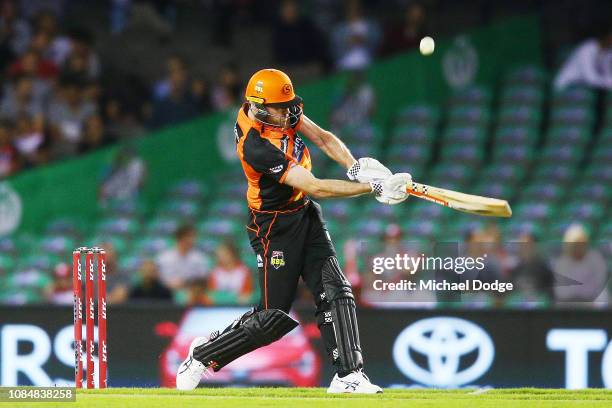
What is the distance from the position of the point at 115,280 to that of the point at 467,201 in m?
5.82

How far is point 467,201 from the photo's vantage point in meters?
7.98

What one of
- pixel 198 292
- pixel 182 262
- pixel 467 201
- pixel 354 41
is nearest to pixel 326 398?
pixel 467 201

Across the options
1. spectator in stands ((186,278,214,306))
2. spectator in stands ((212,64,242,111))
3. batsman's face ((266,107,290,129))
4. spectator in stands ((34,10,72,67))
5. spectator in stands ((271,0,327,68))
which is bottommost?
batsman's face ((266,107,290,129))

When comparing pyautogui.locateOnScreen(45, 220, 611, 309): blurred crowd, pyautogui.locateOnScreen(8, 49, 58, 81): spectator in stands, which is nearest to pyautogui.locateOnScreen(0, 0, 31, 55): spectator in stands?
pyautogui.locateOnScreen(8, 49, 58, 81): spectator in stands

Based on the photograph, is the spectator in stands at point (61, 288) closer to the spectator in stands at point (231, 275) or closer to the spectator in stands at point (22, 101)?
the spectator in stands at point (231, 275)

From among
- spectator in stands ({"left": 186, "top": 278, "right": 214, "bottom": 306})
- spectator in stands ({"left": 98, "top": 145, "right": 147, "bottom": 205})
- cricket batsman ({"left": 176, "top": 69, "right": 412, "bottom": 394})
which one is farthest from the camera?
spectator in stands ({"left": 98, "top": 145, "right": 147, "bottom": 205})

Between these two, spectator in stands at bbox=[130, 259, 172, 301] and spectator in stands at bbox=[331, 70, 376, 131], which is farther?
spectator in stands at bbox=[331, 70, 376, 131]

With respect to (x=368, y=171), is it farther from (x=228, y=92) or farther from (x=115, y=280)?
(x=228, y=92)

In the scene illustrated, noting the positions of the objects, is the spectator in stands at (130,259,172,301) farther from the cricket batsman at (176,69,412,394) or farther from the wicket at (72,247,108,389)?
the cricket batsman at (176,69,412,394)

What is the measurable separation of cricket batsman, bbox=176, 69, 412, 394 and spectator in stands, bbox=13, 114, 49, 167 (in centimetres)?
669

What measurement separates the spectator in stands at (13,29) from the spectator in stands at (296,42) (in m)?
3.12

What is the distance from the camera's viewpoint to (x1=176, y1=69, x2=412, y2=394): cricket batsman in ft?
27.2

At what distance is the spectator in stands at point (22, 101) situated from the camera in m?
15.3

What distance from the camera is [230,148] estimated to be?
1481cm
